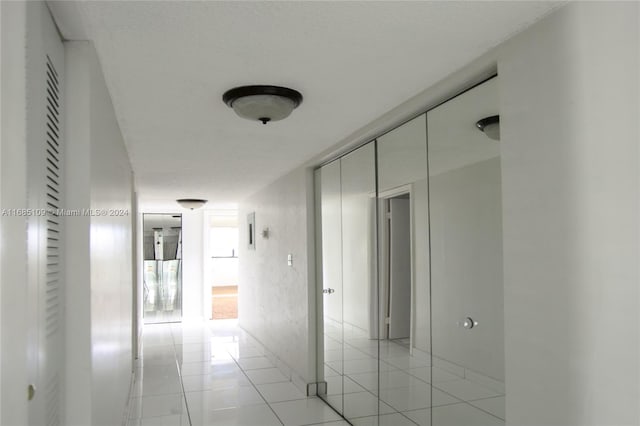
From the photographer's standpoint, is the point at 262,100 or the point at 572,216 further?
the point at 262,100

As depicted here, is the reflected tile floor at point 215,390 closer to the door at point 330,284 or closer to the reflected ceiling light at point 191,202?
the door at point 330,284

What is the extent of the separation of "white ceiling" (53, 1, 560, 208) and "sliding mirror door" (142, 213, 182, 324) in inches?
287

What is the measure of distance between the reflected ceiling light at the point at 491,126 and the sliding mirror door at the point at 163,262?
9.15 meters

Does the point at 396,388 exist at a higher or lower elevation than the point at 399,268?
lower

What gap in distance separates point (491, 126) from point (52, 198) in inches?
77.6

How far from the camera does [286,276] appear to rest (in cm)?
569

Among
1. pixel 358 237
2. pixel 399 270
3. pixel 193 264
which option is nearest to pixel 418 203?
pixel 399 270

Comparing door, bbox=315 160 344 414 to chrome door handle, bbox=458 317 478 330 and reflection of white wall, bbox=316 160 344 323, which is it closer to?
reflection of white wall, bbox=316 160 344 323

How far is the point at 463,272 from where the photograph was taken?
8.51 feet

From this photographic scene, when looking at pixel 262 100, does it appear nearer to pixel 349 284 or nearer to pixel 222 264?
pixel 349 284

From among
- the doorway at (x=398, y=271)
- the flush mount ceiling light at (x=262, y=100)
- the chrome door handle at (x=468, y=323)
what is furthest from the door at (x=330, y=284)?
the chrome door handle at (x=468, y=323)

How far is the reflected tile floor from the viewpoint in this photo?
4.31 meters

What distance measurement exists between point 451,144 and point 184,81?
4.97 feet

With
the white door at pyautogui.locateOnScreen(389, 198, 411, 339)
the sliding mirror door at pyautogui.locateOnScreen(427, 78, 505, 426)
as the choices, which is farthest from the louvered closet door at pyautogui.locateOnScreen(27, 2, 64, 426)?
the white door at pyautogui.locateOnScreen(389, 198, 411, 339)
